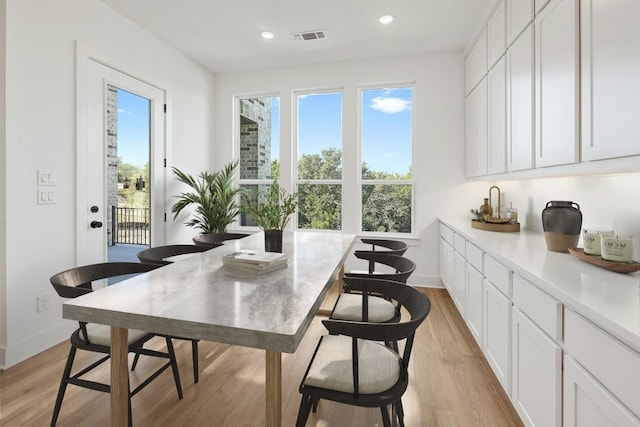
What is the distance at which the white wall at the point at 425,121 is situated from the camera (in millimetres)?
4117

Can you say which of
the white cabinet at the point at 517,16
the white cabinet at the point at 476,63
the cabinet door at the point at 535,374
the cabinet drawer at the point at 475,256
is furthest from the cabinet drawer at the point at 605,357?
the white cabinet at the point at 476,63

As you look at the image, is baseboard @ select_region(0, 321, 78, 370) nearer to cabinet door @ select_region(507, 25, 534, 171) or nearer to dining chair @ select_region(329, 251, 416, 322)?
dining chair @ select_region(329, 251, 416, 322)

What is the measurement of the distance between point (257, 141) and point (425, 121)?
2459 millimetres

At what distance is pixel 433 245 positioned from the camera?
13.9 ft

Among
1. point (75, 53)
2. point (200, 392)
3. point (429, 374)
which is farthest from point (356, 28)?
point (200, 392)

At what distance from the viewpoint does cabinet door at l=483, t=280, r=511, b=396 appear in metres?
1.81

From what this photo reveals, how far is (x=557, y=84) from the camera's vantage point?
1894mm

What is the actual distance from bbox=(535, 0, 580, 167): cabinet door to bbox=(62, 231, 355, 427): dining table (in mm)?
1512

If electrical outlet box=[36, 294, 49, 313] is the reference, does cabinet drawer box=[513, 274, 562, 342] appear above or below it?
above

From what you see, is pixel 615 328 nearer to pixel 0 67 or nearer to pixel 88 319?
pixel 88 319

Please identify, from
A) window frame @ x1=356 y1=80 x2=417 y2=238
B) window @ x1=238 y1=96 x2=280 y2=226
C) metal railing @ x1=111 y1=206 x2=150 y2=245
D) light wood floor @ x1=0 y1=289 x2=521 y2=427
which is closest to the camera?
light wood floor @ x1=0 y1=289 x2=521 y2=427

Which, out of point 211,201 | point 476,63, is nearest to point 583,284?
point 476,63

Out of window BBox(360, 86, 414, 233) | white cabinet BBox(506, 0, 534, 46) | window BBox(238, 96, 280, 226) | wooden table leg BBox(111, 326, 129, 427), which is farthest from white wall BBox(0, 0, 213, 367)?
white cabinet BBox(506, 0, 534, 46)

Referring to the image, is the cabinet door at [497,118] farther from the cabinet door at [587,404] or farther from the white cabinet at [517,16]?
the cabinet door at [587,404]
